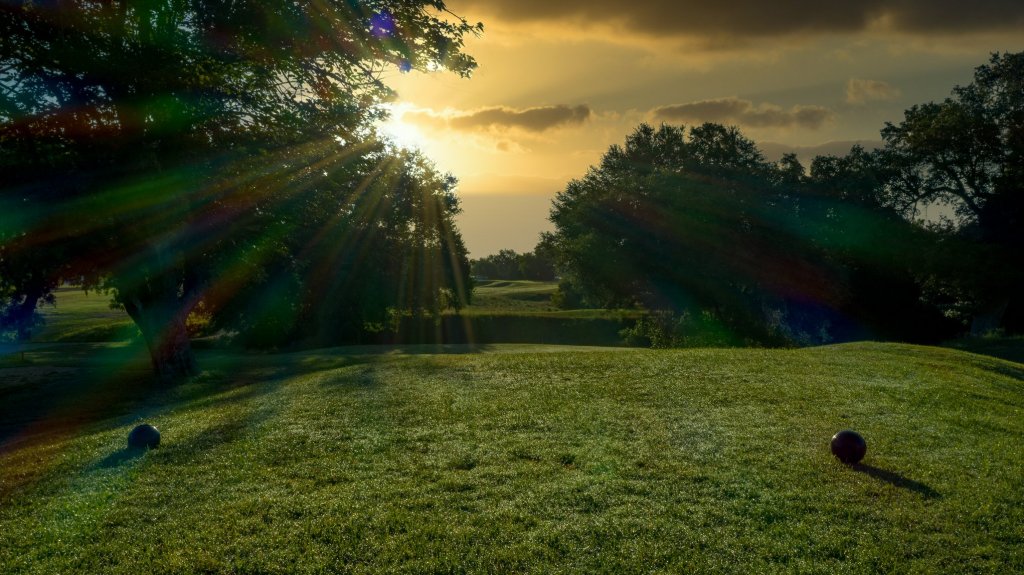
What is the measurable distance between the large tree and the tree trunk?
130 cm

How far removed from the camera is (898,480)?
10.3m

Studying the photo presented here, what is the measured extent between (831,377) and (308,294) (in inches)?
1498

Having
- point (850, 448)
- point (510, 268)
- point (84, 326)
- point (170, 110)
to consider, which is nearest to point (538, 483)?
point (850, 448)

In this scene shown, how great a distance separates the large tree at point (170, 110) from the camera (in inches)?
786

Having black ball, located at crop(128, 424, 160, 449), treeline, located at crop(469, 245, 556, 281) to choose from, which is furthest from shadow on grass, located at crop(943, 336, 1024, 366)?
treeline, located at crop(469, 245, 556, 281)

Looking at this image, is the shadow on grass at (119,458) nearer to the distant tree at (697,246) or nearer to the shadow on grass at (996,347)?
the shadow on grass at (996,347)

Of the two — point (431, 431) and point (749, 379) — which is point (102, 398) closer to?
point (431, 431)

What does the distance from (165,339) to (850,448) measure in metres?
23.2

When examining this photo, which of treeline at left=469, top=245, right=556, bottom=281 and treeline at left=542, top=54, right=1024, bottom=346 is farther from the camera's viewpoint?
treeline at left=469, top=245, right=556, bottom=281

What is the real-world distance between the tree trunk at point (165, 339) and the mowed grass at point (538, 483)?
8014 millimetres

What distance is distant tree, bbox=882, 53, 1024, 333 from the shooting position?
44156 mm

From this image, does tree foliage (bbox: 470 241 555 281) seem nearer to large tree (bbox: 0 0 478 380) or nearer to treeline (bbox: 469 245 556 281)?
treeline (bbox: 469 245 556 281)

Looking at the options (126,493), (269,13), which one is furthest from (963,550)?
(269,13)

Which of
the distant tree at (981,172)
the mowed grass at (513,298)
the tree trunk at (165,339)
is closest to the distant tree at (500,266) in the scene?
the mowed grass at (513,298)
